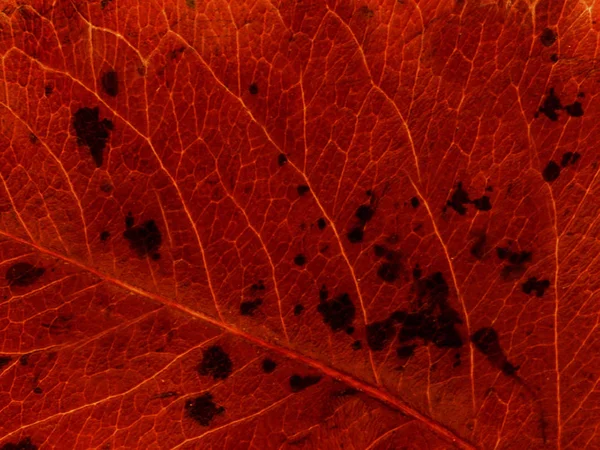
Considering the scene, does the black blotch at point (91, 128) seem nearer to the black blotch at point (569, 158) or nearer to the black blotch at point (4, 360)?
the black blotch at point (4, 360)

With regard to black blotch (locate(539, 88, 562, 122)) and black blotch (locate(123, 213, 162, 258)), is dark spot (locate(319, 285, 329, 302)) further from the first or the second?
black blotch (locate(539, 88, 562, 122))

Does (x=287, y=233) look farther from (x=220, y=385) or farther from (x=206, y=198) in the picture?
(x=220, y=385)

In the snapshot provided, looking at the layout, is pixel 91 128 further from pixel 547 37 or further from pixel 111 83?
pixel 547 37

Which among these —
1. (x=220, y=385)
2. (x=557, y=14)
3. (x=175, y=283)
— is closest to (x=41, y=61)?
(x=175, y=283)

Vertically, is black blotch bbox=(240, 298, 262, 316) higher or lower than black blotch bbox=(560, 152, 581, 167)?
lower

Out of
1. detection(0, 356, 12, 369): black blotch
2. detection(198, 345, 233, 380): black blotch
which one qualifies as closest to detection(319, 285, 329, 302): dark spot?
detection(198, 345, 233, 380): black blotch

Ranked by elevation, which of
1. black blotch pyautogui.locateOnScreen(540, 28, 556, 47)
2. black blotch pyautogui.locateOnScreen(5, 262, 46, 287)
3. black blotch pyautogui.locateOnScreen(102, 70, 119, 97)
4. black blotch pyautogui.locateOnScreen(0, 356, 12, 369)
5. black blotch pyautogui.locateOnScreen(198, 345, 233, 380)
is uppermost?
black blotch pyautogui.locateOnScreen(540, 28, 556, 47)

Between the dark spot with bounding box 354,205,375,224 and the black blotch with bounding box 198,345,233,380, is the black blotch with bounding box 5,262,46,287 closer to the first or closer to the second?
the black blotch with bounding box 198,345,233,380
